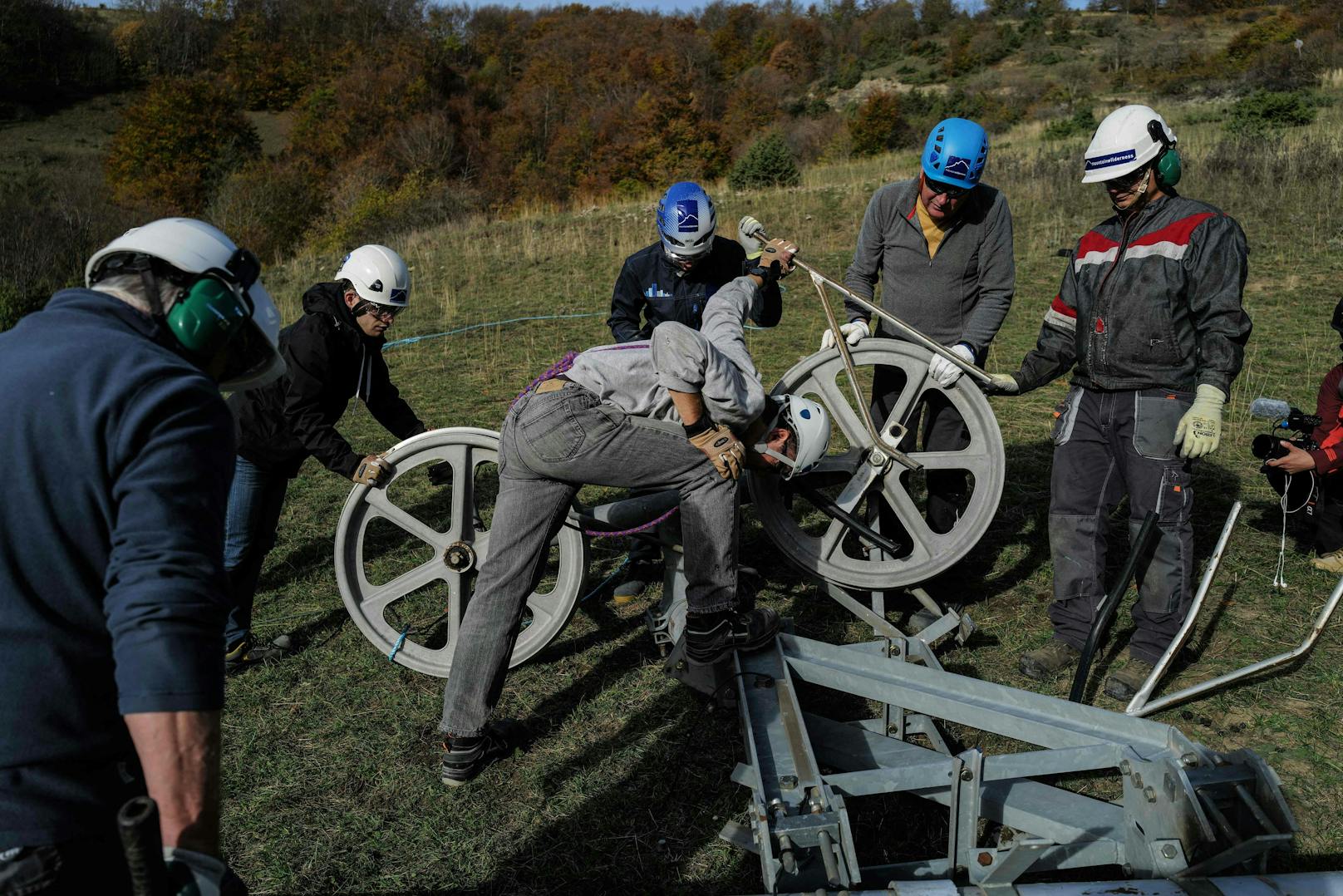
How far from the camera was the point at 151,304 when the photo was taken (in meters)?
1.91

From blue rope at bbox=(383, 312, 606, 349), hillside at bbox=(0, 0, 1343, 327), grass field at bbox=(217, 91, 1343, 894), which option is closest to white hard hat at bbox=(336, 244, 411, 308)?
grass field at bbox=(217, 91, 1343, 894)

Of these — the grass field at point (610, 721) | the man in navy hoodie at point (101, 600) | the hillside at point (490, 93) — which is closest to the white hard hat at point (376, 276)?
the grass field at point (610, 721)

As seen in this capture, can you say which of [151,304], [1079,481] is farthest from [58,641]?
[1079,481]

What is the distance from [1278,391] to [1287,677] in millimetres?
4315

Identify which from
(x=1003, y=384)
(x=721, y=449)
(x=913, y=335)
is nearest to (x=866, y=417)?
(x=913, y=335)

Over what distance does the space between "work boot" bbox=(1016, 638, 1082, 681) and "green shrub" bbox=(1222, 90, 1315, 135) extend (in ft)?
57.0

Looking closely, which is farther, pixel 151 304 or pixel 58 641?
pixel 151 304

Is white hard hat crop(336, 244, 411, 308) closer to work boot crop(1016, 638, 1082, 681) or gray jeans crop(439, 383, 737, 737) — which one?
gray jeans crop(439, 383, 737, 737)

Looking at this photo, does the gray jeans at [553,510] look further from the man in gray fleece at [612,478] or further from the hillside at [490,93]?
the hillside at [490,93]

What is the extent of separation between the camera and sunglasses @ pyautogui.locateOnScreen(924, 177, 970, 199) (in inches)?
179

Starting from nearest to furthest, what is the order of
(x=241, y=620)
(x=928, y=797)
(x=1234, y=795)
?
1. (x=1234, y=795)
2. (x=928, y=797)
3. (x=241, y=620)

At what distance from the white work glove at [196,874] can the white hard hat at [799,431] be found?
2.68 meters

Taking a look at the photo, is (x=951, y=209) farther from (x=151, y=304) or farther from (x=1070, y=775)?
(x=151, y=304)

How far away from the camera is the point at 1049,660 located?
4320mm
